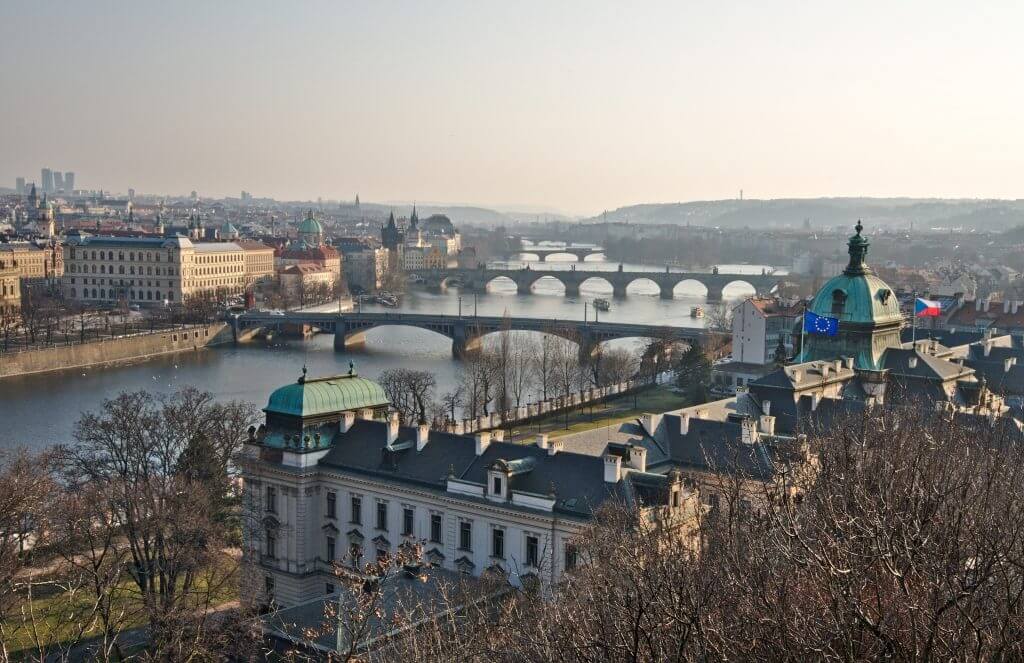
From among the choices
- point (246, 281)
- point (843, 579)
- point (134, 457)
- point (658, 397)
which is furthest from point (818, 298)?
point (246, 281)

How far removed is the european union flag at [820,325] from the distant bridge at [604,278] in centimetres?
7302

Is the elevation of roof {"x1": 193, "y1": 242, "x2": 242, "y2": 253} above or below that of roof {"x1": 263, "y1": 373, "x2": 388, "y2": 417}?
below

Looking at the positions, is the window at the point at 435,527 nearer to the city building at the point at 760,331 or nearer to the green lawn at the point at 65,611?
the green lawn at the point at 65,611

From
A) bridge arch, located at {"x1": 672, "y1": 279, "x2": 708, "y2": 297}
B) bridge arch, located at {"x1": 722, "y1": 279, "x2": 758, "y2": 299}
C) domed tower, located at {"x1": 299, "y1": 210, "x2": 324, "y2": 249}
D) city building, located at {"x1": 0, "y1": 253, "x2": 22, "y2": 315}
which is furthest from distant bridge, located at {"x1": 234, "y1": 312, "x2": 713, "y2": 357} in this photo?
domed tower, located at {"x1": 299, "y1": 210, "x2": 324, "y2": 249}

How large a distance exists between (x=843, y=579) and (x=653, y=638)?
5.30 feet

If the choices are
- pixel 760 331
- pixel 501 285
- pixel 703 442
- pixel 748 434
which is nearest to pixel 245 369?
pixel 760 331

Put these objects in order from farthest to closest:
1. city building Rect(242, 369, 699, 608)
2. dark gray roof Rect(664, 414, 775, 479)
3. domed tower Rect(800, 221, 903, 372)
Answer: domed tower Rect(800, 221, 903, 372)
dark gray roof Rect(664, 414, 775, 479)
city building Rect(242, 369, 699, 608)

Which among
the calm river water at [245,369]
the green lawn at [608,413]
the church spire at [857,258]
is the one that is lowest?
the calm river water at [245,369]

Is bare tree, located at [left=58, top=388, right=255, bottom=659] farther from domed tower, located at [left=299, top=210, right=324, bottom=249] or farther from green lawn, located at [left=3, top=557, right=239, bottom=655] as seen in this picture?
domed tower, located at [left=299, top=210, right=324, bottom=249]

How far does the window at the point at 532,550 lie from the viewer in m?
24.5

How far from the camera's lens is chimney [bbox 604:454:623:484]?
2427 centimetres

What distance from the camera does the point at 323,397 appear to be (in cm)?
2914

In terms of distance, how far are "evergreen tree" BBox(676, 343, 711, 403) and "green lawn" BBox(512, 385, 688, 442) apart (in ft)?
1.74

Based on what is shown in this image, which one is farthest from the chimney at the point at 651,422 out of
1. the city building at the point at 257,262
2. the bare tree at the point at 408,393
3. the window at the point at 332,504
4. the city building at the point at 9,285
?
the city building at the point at 257,262
